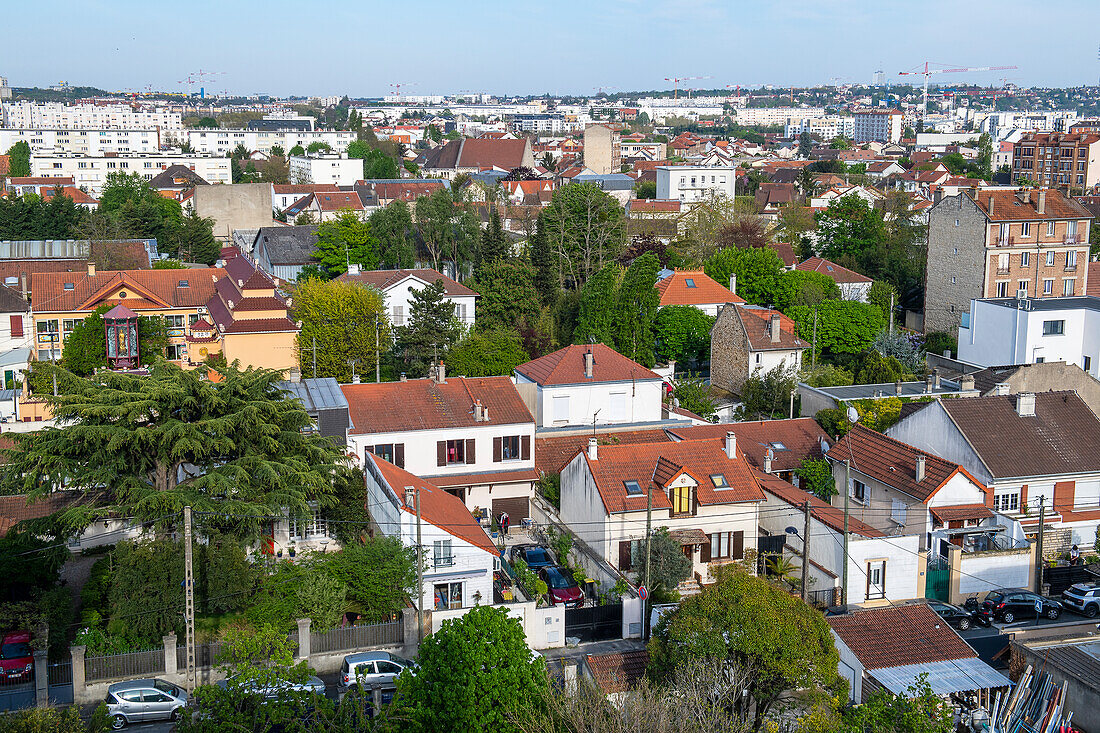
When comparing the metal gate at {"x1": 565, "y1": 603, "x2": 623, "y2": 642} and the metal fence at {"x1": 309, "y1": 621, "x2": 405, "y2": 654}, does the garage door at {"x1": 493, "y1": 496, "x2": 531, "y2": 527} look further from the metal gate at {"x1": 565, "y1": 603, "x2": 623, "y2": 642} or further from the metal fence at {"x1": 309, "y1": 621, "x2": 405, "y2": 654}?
the metal fence at {"x1": 309, "y1": 621, "x2": 405, "y2": 654}

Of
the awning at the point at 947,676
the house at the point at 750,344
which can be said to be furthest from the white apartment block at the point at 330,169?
the awning at the point at 947,676

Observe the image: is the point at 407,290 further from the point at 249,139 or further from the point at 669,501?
the point at 249,139

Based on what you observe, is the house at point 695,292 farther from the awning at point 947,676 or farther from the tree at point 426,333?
the awning at point 947,676

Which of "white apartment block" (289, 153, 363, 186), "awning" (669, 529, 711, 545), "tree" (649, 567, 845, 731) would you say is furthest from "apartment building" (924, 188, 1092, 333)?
"white apartment block" (289, 153, 363, 186)

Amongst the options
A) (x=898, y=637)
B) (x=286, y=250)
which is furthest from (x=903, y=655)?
(x=286, y=250)

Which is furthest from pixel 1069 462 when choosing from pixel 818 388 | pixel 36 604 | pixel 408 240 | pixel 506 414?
pixel 408 240
